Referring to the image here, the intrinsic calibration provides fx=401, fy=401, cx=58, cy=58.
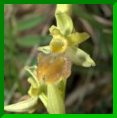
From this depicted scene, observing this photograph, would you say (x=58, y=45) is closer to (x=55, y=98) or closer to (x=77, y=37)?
(x=77, y=37)

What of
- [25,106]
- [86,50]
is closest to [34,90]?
[25,106]

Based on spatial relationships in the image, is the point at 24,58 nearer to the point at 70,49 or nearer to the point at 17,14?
the point at 17,14

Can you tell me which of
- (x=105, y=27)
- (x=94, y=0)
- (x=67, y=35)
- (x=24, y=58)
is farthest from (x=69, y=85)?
(x=94, y=0)

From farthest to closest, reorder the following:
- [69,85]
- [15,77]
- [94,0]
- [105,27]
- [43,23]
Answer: [43,23] < [69,85] < [105,27] < [15,77] < [94,0]

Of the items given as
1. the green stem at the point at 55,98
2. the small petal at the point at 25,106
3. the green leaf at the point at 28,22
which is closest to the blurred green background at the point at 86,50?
the green leaf at the point at 28,22

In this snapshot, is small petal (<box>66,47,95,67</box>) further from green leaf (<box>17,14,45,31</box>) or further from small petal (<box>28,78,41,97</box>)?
green leaf (<box>17,14,45,31</box>)

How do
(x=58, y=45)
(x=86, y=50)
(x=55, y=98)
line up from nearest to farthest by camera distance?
(x=55, y=98)
(x=58, y=45)
(x=86, y=50)
